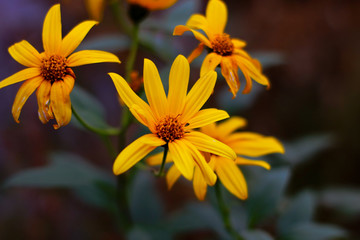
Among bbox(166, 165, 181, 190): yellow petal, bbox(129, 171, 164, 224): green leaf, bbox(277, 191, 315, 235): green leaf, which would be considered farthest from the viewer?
bbox(129, 171, 164, 224): green leaf

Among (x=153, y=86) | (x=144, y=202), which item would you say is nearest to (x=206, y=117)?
(x=153, y=86)

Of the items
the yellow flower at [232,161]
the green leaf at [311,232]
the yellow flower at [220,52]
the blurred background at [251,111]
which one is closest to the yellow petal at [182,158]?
the yellow flower at [232,161]

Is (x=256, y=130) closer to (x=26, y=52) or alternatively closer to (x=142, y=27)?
(x=142, y=27)

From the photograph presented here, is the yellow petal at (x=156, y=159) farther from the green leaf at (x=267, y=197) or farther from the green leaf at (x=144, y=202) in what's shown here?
the green leaf at (x=144, y=202)

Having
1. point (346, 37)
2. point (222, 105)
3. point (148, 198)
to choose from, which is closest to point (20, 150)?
point (148, 198)

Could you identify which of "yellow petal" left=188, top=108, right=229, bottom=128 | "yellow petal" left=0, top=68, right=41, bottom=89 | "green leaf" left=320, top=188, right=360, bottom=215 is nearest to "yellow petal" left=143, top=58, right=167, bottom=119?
"yellow petal" left=188, top=108, right=229, bottom=128

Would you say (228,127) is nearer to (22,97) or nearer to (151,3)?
(151,3)

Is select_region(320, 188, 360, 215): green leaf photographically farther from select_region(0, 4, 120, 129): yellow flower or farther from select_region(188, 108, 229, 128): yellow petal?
select_region(0, 4, 120, 129): yellow flower
